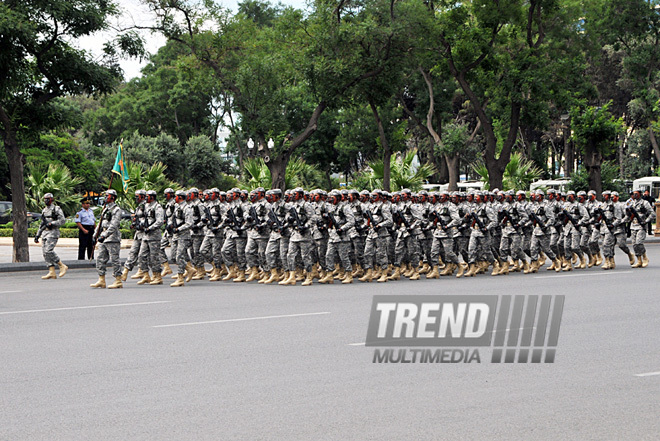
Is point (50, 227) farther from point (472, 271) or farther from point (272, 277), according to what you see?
point (472, 271)

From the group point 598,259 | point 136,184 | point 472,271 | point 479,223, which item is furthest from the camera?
point 136,184

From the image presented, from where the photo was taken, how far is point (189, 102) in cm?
6178

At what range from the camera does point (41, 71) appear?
21.1 metres

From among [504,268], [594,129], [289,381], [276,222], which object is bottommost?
[504,268]

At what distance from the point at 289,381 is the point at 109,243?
30.8ft

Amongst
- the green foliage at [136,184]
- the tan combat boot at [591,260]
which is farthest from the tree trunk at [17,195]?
the tan combat boot at [591,260]

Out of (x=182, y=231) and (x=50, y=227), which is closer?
(x=182, y=231)

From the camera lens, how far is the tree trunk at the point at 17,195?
20891mm

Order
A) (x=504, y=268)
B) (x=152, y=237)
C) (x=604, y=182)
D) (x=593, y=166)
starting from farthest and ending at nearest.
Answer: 1. (x=604, y=182)
2. (x=593, y=166)
3. (x=504, y=268)
4. (x=152, y=237)

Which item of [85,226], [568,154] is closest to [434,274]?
[85,226]

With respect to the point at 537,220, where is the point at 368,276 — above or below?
below

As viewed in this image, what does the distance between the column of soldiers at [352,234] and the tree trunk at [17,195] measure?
4.68 metres

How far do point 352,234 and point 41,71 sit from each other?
31.7 feet

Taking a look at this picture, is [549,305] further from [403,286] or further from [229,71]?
[229,71]
